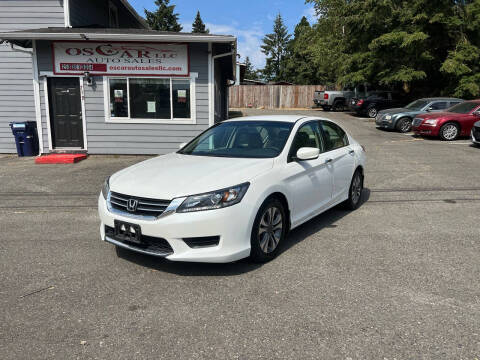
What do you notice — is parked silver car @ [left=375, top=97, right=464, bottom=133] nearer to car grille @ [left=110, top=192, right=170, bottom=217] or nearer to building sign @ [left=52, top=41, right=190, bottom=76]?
building sign @ [left=52, top=41, right=190, bottom=76]

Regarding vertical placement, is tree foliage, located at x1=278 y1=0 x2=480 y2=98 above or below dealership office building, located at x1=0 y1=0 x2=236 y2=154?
above

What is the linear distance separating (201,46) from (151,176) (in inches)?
320

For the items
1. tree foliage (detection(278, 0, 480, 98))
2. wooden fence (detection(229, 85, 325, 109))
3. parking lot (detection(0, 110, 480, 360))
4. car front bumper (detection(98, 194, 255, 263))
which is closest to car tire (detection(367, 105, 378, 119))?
tree foliage (detection(278, 0, 480, 98))

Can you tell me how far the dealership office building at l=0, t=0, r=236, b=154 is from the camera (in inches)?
446

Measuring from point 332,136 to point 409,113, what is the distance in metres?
13.4

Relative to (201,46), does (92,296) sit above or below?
below

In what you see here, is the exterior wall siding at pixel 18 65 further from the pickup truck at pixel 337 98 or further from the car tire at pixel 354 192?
the pickup truck at pixel 337 98

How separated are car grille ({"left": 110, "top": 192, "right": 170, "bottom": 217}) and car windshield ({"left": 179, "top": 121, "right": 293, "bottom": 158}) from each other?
1.25 meters

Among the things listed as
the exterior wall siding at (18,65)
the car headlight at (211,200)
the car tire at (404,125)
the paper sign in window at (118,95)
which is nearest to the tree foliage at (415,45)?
the car tire at (404,125)

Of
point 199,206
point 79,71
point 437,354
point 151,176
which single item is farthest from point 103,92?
point 437,354

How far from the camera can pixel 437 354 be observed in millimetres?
2691

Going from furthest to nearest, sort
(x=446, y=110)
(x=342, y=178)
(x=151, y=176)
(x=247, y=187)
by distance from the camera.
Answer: (x=446, y=110) → (x=342, y=178) → (x=151, y=176) → (x=247, y=187)

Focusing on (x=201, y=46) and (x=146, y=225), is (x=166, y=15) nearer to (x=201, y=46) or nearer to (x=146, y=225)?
(x=201, y=46)

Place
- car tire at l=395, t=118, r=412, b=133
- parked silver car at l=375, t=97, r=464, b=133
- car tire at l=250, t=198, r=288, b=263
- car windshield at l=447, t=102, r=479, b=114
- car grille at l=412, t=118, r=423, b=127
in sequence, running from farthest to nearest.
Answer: car tire at l=395, t=118, r=412, b=133
parked silver car at l=375, t=97, r=464, b=133
car grille at l=412, t=118, r=423, b=127
car windshield at l=447, t=102, r=479, b=114
car tire at l=250, t=198, r=288, b=263
